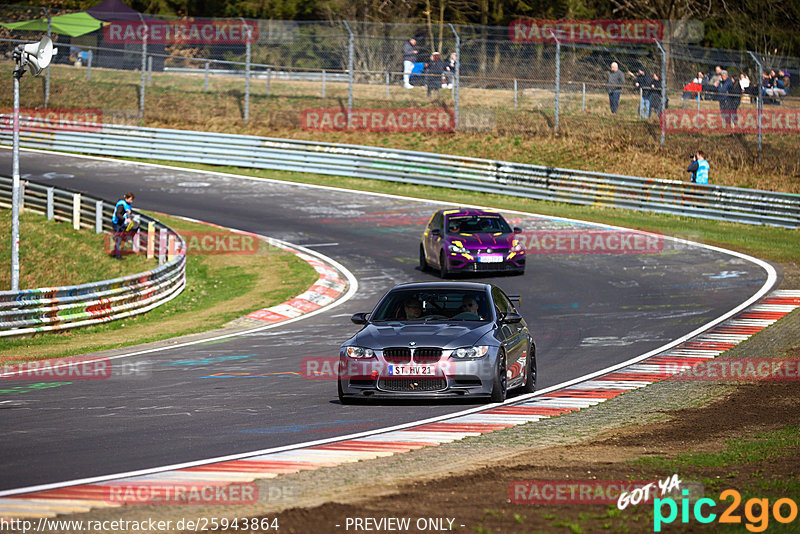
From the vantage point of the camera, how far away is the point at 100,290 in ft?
66.1

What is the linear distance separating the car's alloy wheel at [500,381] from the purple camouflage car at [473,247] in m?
11.2

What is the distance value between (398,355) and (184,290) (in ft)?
45.6

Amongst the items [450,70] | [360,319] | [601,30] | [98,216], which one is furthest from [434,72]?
[360,319]

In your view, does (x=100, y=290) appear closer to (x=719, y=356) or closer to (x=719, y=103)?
(x=719, y=356)

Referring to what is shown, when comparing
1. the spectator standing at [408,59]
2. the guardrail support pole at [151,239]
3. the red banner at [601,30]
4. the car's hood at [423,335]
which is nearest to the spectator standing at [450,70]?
the spectator standing at [408,59]

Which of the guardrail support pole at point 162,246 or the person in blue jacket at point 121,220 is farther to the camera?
the person in blue jacket at point 121,220

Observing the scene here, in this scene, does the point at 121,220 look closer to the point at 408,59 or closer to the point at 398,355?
the point at 408,59

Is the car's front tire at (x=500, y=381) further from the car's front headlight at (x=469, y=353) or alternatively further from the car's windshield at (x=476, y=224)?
the car's windshield at (x=476, y=224)

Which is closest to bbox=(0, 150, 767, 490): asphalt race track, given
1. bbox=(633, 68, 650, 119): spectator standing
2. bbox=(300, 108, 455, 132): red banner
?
bbox=(300, 108, 455, 132): red banner

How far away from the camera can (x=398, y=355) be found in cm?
1130

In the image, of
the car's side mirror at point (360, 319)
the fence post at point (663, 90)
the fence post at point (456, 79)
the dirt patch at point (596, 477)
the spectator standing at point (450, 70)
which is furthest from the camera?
the spectator standing at point (450, 70)

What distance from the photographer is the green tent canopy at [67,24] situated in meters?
42.6

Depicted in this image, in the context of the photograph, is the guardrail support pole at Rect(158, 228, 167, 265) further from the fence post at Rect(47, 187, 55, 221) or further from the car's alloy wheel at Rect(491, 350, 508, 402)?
the car's alloy wheel at Rect(491, 350, 508, 402)

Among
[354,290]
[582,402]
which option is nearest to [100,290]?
[354,290]
